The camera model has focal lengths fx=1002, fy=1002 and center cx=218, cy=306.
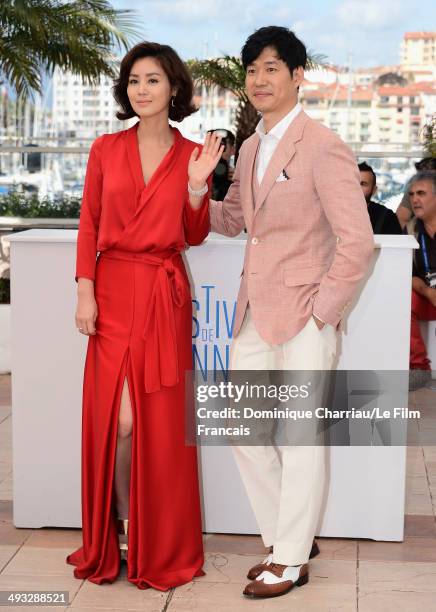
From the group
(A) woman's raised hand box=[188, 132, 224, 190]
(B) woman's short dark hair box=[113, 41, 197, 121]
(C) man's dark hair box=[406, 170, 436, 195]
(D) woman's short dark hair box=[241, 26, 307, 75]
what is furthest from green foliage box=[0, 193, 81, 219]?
(D) woman's short dark hair box=[241, 26, 307, 75]

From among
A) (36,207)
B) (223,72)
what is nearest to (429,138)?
(36,207)

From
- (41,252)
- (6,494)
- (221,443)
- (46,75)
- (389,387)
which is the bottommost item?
(6,494)

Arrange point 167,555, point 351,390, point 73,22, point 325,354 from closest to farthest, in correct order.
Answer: point 325,354 → point 167,555 → point 351,390 → point 73,22

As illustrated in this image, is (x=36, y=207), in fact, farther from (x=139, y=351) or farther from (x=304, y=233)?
(x=304, y=233)

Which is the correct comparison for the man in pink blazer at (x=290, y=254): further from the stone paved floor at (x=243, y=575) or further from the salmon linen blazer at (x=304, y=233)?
Result: the stone paved floor at (x=243, y=575)

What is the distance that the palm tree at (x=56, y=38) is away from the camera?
400 inches

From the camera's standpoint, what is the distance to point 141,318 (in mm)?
3305

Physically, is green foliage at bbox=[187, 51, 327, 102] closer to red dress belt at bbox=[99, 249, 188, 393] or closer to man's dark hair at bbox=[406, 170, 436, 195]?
man's dark hair at bbox=[406, 170, 436, 195]

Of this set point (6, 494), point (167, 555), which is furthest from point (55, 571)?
point (6, 494)

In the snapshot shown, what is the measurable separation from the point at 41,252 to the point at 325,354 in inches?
47.0

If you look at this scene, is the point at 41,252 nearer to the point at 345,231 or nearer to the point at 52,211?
the point at 345,231

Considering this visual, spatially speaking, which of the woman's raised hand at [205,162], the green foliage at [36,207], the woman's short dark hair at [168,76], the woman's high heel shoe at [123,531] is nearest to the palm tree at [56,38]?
the green foliage at [36,207]

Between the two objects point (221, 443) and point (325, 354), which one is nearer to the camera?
point (325, 354)

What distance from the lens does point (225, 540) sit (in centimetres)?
379
